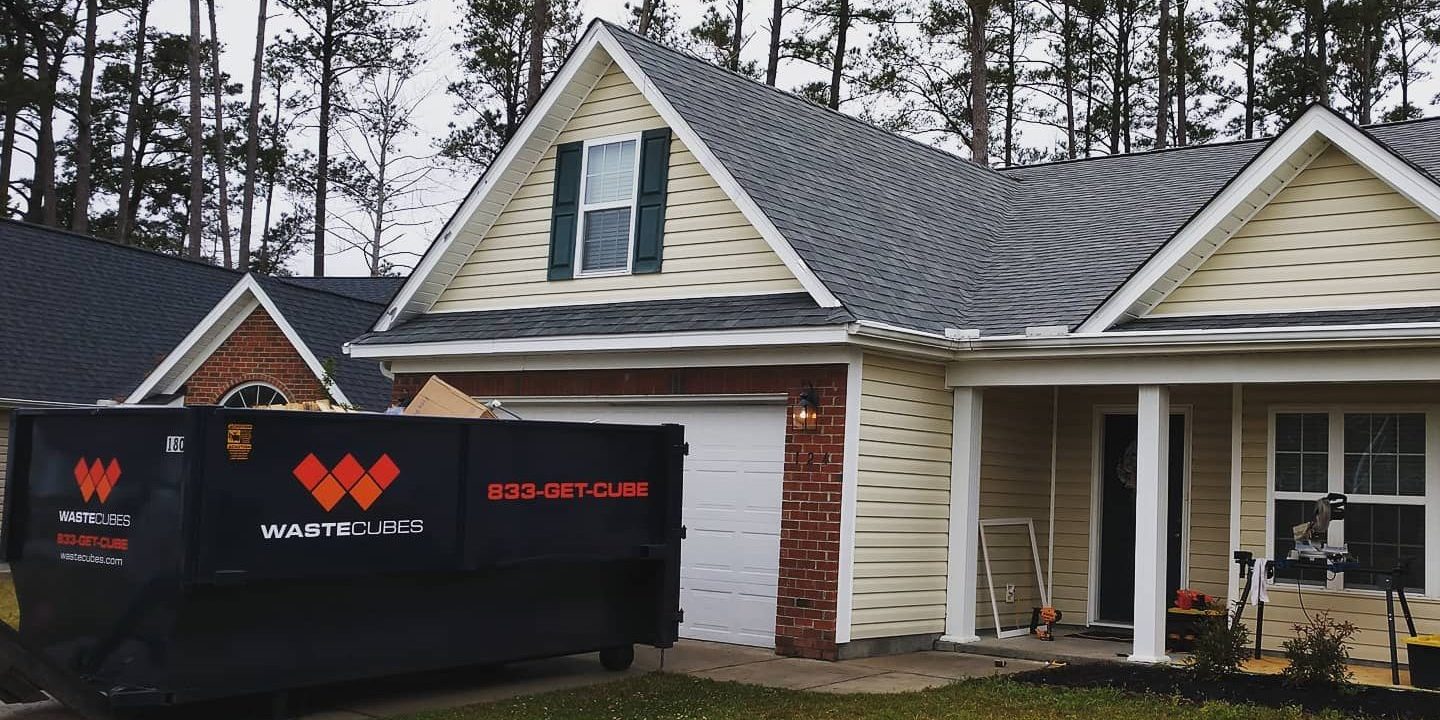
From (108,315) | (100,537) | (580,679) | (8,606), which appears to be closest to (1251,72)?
(108,315)

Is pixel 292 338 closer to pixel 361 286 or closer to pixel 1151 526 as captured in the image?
pixel 1151 526

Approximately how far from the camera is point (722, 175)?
12617mm

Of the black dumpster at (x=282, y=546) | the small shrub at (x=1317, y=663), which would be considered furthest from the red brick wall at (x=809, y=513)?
the small shrub at (x=1317, y=663)

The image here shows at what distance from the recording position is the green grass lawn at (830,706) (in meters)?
8.78

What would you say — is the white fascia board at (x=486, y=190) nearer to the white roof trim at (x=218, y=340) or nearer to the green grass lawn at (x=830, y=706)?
the white roof trim at (x=218, y=340)

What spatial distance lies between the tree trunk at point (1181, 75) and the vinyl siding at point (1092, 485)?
17364mm

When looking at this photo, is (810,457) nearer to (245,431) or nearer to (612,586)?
(612,586)

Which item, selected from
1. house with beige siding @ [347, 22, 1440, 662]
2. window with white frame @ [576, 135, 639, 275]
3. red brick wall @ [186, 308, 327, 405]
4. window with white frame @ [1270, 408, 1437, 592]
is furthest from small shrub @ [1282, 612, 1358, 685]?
red brick wall @ [186, 308, 327, 405]

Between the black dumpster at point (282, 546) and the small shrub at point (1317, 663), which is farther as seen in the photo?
the small shrub at point (1317, 663)

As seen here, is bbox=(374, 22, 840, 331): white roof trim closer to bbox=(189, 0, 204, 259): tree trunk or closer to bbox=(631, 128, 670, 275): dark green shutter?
bbox=(631, 128, 670, 275): dark green shutter

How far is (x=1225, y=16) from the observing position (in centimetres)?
3025

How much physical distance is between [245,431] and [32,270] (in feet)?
60.5

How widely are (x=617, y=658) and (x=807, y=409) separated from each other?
2558 mm

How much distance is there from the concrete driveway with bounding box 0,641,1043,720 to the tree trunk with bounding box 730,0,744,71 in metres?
21.2
